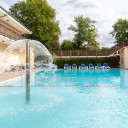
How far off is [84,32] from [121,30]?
1030cm

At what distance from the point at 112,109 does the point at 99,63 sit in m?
22.4

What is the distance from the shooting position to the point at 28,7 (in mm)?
29516

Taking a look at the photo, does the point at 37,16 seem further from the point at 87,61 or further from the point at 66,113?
the point at 66,113

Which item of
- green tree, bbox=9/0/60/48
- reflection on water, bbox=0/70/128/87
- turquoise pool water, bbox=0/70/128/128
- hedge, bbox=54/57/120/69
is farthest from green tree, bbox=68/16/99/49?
turquoise pool water, bbox=0/70/128/128

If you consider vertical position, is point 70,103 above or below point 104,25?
below

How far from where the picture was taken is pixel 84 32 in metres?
36.3

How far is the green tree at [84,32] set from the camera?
36.2m

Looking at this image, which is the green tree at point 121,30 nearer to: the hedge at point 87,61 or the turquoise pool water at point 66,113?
the hedge at point 87,61

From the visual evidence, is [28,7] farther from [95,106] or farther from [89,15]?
[95,106]

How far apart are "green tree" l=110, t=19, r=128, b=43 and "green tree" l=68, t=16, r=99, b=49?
6640mm

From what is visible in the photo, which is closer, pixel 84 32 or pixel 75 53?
pixel 75 53

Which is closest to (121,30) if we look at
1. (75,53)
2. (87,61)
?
(75,53)

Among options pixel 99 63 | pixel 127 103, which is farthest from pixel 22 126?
pixel 99 63

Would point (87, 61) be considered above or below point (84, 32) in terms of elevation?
below
